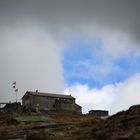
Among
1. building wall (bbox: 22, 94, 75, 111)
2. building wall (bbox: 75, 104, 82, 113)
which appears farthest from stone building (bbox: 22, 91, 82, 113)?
building wall (bbox: 75, 104, 82, 113)

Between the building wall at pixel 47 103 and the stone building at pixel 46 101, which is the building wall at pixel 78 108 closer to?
the stone building at pixel 46 101

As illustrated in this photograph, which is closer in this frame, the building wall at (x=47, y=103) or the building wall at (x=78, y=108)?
the building wall at (x=47, y=103)

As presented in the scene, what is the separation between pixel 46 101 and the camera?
11119cm

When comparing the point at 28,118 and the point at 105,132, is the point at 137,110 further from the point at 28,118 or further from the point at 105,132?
the point at 28,118

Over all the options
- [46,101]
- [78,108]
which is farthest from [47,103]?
[78,108]

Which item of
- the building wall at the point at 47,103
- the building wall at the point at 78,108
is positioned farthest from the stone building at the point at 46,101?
the building wall at the point at 78,108

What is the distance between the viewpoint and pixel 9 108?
10012cm

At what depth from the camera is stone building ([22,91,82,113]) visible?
10981 centimetres

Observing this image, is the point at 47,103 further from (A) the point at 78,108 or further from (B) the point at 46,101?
(A) the point at 78,108

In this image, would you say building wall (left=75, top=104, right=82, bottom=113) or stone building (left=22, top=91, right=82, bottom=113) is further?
building wall (left=75, top=104, right=82, bottom=113)

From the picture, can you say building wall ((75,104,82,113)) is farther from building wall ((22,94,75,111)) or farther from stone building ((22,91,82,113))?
building wall ((22,94,75,111))

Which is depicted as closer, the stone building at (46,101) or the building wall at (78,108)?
the stone building at (46,101)

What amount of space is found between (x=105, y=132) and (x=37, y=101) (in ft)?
231

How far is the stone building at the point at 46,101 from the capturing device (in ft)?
360
